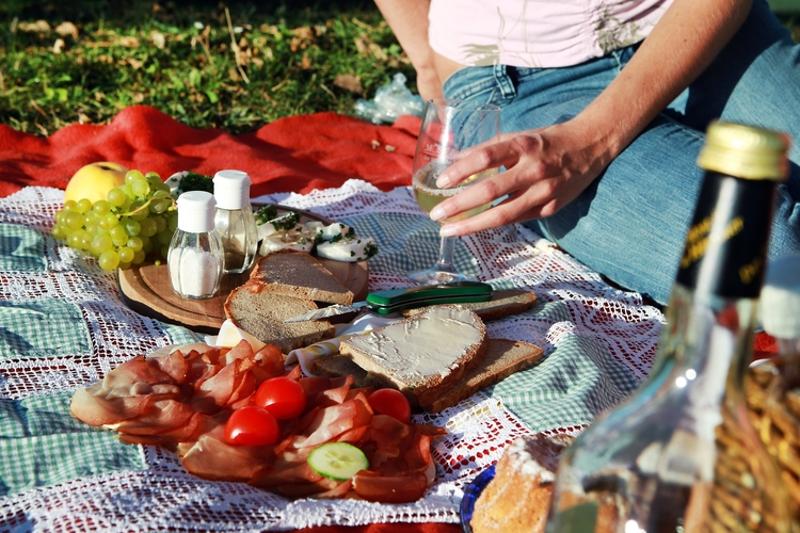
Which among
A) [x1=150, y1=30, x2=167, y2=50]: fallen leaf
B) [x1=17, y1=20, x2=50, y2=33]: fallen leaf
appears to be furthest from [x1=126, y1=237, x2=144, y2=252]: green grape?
[x1=17, y1=20, x2=50, y2=33]: fallen leaf

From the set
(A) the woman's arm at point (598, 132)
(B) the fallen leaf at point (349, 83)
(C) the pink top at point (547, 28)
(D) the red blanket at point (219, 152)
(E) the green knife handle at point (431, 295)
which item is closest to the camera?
(E) the green knife handle at point (431, 295)

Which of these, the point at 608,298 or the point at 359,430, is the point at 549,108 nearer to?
the point at 608,298

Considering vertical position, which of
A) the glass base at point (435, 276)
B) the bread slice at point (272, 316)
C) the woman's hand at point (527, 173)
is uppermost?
the woman's hand at point (527, 173)

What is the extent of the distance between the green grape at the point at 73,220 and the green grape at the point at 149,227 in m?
0.17

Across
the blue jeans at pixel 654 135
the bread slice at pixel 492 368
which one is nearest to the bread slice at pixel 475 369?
the bread slice at pixel 492 368

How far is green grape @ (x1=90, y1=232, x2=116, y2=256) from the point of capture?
2.11 metres

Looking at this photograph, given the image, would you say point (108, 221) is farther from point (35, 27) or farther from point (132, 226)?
point (35, 27)

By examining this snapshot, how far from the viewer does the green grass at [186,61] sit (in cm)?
385

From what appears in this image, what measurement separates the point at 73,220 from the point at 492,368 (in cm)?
105

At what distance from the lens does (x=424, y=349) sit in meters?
1.76

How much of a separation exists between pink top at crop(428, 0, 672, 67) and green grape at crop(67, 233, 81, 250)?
45.8 inches

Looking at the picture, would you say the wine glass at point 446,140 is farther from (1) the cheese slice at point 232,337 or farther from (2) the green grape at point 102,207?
(2) the green grape at point 102,207

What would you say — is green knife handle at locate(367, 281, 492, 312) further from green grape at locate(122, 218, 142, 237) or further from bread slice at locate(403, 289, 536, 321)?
green grape at locate(122, 218, 142, 237)

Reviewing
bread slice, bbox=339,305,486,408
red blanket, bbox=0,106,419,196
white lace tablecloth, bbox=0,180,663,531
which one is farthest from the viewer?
red blanket, bbox=0,106,419,196
